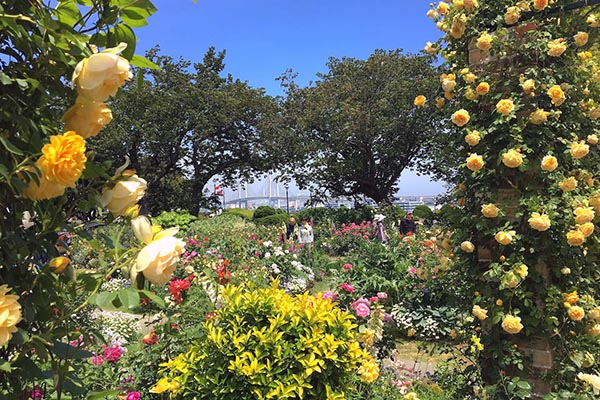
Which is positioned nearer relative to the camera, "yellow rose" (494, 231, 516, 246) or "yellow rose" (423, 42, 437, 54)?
"yellow rose" (494, 231, 516, 246)

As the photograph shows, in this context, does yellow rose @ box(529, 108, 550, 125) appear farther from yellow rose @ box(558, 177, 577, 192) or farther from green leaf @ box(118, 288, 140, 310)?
green leaf @ box(118, 288, 140, 310)

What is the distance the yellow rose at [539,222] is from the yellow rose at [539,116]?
49 cm

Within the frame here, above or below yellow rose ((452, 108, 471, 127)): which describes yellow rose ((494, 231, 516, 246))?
below

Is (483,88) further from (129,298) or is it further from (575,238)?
(129,298)

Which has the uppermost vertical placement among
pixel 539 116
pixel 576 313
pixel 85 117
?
pixel 539 116

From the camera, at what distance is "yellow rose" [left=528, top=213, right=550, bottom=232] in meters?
2.16

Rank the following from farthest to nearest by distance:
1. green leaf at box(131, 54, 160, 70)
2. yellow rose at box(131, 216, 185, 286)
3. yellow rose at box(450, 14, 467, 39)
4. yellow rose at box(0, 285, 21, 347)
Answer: yellow rose at box(450, 14, 467, 39) < green leaf at box(131, 54, 160, 70) < yellow rose at box(131, 216, 185, 286) < yellow rose at box(0, 285, 21, 347)

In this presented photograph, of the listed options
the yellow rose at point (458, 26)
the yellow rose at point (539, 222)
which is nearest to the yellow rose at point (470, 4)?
the yellow rose at point (458, 26)

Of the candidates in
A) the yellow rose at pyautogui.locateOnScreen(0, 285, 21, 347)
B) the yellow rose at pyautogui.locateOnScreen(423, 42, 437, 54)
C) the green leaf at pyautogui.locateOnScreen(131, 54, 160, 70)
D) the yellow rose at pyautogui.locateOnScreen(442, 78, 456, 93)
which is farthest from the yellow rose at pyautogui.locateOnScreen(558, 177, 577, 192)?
the yellow rose at pyautogui.locateOnScreen(0, 285, 21, 347)

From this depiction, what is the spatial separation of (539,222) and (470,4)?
4.13 ft

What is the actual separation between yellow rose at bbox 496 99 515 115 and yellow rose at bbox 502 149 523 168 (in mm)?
209

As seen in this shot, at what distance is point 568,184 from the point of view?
7.29ft

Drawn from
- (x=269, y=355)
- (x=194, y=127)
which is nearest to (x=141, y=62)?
(x=269, y=355)

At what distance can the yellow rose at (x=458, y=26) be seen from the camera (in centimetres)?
249
